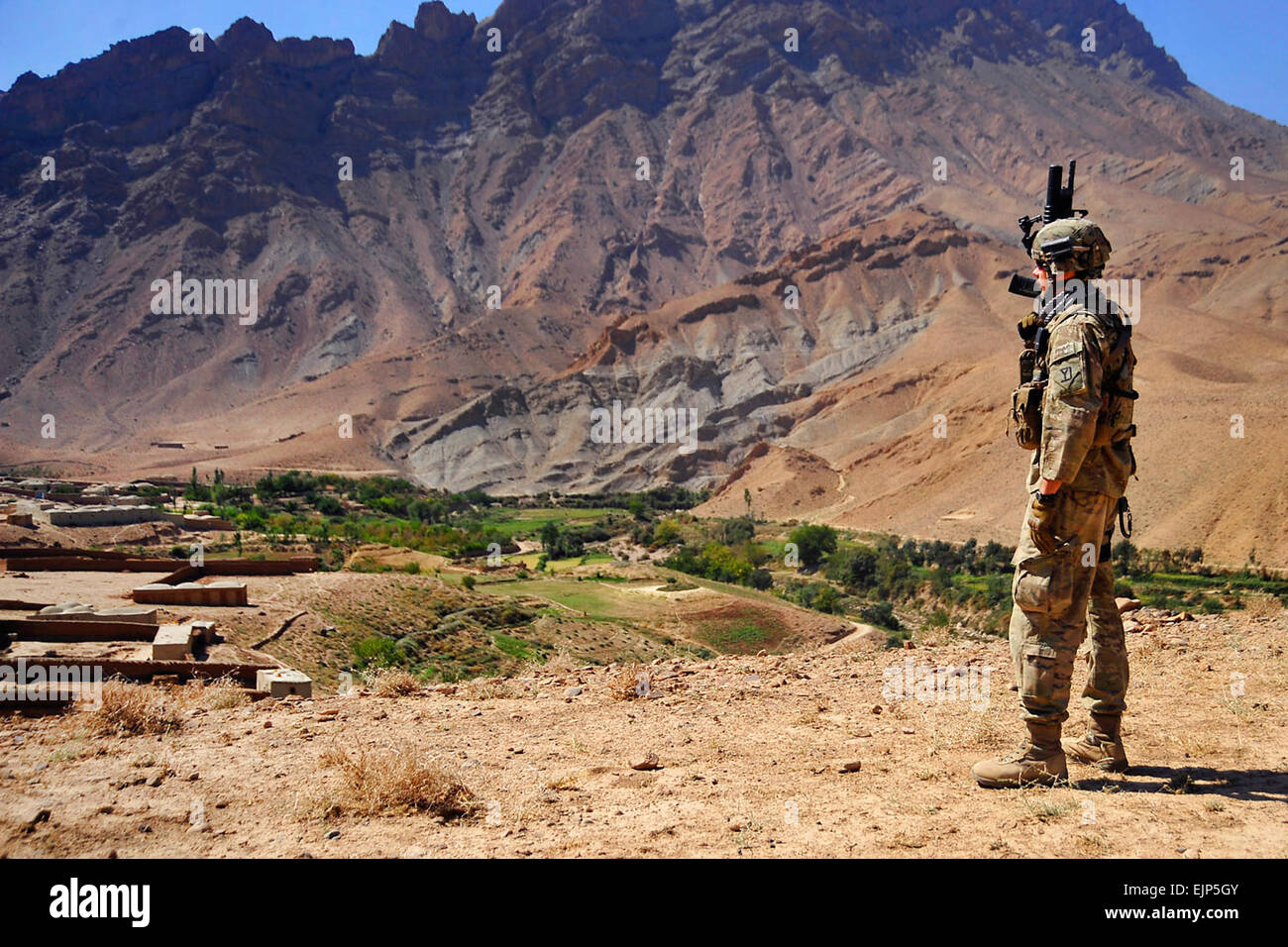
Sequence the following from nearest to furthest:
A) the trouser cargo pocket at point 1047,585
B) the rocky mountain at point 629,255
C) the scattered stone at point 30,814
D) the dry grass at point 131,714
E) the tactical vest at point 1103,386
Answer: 1. the scattered stone at point 30,814
2. the trouser cargo pocket at point 1047,585
3. the tactical vest at point 1103,386
4. the dry grass at point 131,714
5. the rocky mountain at point 629,255

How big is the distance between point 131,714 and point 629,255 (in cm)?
15412

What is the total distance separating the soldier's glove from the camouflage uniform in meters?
0.04

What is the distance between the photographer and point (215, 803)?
5770 millimetres

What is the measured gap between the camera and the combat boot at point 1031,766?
597 centimetres

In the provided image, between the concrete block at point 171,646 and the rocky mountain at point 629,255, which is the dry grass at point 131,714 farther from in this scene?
the rocky mountain at point 629,255

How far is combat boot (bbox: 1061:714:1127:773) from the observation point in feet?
20.9

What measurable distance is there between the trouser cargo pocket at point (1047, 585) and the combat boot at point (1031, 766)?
76 cm

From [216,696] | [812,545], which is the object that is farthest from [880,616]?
[216,696]

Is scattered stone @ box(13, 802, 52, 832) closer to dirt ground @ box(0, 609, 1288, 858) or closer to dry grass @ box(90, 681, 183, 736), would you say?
dirt ground @ box(0, 609, 1288, 858)

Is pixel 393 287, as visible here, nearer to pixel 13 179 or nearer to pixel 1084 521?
pixel 13 179

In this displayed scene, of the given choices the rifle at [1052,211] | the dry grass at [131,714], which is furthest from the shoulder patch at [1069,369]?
the dry grass at [131,714]

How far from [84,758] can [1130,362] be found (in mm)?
7786

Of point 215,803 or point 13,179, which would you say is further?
point 13,179
